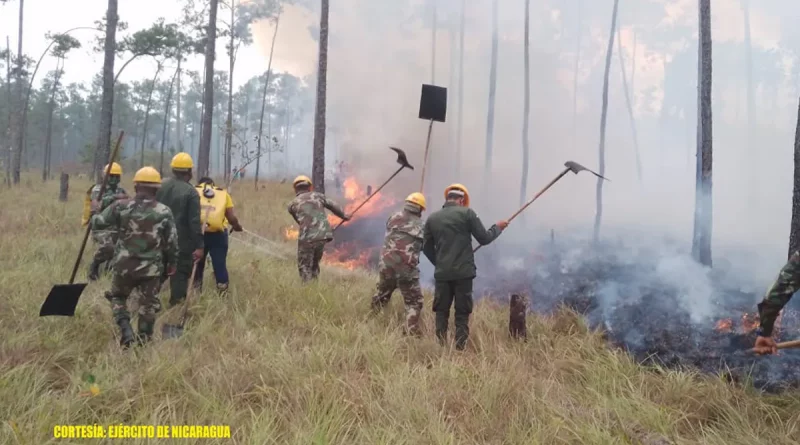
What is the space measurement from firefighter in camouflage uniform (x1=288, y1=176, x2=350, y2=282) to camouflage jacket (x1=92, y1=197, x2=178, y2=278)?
2.68 metres

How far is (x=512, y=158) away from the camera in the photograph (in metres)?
29.2

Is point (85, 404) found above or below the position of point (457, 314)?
below

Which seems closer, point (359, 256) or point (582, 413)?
point (582, 413)

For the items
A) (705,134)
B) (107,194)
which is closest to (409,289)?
(107,194)

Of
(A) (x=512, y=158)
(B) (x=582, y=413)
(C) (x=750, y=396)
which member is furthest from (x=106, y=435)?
(A) (x=512, y=158)

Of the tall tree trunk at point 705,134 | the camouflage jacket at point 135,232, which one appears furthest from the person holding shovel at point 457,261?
the tall tree trunk at point 705,134

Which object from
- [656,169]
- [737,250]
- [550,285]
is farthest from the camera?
[656,169]

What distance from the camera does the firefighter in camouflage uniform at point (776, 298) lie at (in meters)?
3.13

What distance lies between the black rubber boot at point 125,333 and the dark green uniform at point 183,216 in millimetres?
1183

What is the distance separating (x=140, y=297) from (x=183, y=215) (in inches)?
48.6

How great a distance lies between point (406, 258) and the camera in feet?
18.4

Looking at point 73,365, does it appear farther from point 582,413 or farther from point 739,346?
point 739,346

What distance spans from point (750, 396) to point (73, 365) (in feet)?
17.7

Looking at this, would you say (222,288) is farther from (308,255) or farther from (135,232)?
(135,232)
